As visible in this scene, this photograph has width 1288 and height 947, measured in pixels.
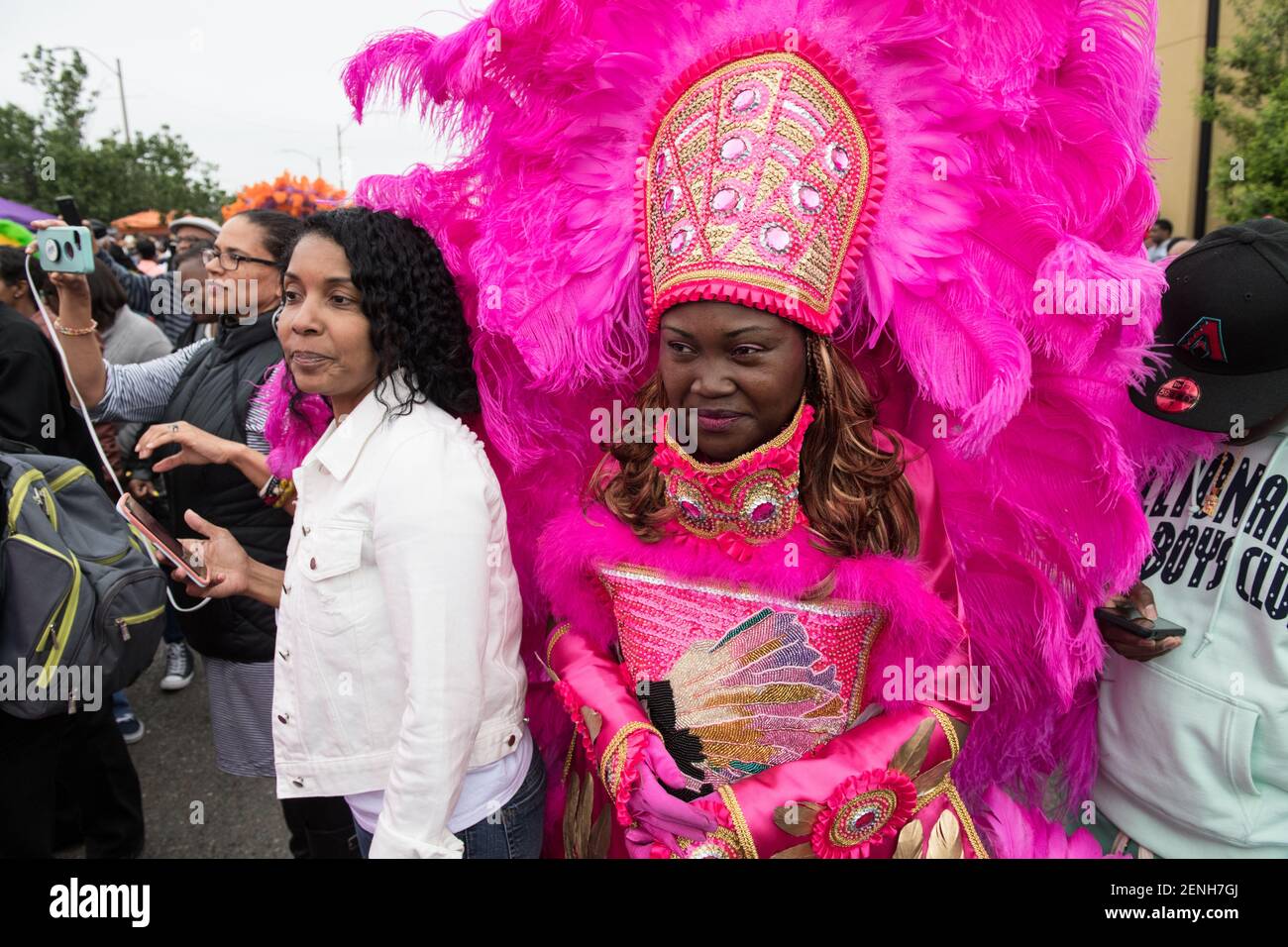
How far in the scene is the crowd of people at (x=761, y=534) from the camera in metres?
1.43

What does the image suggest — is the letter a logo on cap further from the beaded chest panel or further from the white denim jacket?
the white denim jacket

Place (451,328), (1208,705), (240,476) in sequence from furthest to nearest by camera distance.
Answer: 1. (240,476)
2. (451,328)
3. (1208,705)

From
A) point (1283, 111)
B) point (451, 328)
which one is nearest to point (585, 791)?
point (451, 328)

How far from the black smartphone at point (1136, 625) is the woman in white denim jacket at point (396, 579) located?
1.22m

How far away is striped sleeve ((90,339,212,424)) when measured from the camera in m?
2.87

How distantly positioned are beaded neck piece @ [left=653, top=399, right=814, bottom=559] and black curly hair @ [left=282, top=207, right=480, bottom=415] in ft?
1.60

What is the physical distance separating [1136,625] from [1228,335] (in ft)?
1.94

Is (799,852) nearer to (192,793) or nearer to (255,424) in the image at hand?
(255,424)

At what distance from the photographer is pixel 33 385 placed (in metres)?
2.87

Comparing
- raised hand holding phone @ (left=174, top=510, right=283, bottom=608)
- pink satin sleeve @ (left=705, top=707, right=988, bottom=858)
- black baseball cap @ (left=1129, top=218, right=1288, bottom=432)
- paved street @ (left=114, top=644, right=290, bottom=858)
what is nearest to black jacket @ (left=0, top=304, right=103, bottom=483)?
raised hand holding phone @ (left=174, top=510, right=283, bottom=608)

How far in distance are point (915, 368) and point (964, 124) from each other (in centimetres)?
43

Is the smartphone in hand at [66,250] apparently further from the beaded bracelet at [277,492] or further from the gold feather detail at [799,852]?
the gold feather detail at [799,852]

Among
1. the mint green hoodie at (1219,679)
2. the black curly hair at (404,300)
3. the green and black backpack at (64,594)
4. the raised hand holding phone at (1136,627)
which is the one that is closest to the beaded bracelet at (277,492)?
the green and black backpack at (64,594)
